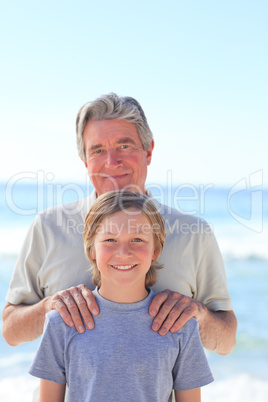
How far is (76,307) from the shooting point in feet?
5.97

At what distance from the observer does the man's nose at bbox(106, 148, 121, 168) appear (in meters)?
2.17

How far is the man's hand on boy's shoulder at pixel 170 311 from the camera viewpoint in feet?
5.85

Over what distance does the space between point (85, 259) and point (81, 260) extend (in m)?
0.02

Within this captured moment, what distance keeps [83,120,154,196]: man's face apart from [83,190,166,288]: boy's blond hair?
293 mm

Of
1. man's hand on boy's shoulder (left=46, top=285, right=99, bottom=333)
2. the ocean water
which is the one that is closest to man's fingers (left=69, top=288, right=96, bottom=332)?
man's hand on boy's shoulder (left=46, top=285, right=99, bottom=333)

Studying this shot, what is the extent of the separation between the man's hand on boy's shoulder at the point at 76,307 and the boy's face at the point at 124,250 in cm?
8

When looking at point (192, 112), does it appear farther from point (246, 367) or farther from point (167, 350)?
point (167, 350)

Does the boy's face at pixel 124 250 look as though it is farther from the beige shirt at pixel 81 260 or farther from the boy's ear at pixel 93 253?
the beige shirt at pixel 81 260

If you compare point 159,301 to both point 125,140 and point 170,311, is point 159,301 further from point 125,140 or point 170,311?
point 125,140

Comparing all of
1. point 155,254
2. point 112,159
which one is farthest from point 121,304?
point 112,159

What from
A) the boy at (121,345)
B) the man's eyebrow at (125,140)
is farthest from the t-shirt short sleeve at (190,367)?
the man's eyebrow at (125,140)

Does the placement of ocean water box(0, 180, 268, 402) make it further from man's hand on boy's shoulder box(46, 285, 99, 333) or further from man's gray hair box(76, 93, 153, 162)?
man's hand on boy's shoulder box(46, 285, 99, 333)

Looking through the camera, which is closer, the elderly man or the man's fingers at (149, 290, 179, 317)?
the man's fingers at (149, 290, 179, 317)

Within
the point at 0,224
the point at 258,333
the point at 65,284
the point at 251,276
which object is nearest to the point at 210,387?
the point at 258,333
